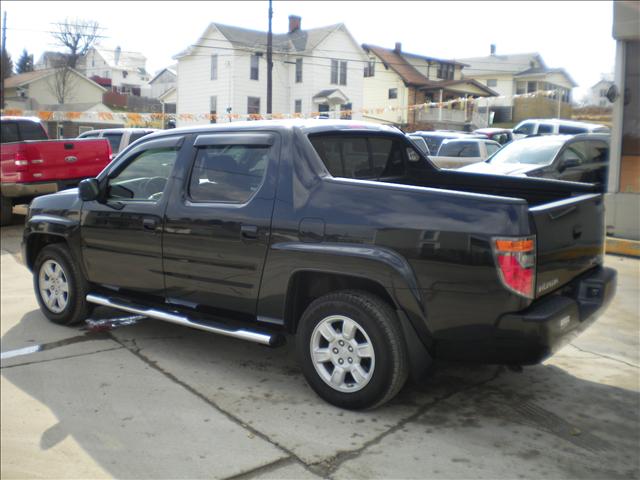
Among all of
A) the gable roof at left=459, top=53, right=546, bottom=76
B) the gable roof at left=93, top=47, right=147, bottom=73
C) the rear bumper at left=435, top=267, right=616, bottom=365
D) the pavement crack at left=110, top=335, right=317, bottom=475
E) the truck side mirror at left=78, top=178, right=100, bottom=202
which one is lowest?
the pavement crack at left=110, top=335, right=317, bottom=475

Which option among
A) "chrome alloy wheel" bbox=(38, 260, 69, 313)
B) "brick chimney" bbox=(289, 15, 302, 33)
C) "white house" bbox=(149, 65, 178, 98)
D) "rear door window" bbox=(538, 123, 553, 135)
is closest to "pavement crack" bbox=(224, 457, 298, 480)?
"chrome alloy wheel" bbox=(38, 260, 69, 313)

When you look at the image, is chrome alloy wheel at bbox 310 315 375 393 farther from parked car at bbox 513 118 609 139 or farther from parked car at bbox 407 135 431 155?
parked car at bbox 513 118 609 139

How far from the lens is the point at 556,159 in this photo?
436 inches

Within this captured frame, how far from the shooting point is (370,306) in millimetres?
3842

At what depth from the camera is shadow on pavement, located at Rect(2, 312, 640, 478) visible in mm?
3613

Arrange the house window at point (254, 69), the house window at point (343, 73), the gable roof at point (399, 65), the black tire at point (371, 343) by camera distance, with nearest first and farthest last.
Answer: the black tire at point (371, 343)
the house window at point (254, 69)
the house window at point (343, 73)
the gable roof at point (399, 65)

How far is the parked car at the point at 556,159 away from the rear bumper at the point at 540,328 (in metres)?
7.07

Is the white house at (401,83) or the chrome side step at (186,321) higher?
the white house at (401,83)

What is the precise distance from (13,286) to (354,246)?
223 inches

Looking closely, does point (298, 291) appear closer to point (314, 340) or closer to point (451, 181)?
point (314, 340)

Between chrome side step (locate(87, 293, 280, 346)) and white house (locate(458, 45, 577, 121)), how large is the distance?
47.0m

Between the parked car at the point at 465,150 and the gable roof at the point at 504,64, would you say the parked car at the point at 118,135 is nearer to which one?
the parked car at the point at 465,150

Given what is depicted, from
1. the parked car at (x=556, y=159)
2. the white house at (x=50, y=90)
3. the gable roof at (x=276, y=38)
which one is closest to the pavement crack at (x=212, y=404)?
the parked car at (x=556, y=159)

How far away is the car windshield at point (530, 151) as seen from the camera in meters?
11.2
